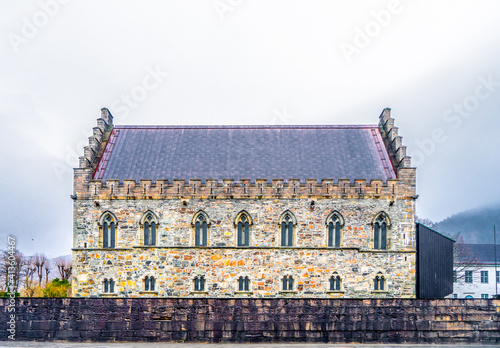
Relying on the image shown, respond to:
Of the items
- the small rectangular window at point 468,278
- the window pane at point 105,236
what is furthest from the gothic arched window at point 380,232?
the small rectangular window at point 468,278

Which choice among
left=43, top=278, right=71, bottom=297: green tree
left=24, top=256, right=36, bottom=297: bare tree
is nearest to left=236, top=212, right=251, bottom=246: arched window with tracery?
left=43, top=278, right=71, bottom=297: green tree

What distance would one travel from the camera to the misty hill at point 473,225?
147 metres

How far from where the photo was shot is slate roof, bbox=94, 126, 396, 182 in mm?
29312

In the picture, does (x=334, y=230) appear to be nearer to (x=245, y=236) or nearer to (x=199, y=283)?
(x=245, y=236)

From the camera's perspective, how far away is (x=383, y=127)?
106ft

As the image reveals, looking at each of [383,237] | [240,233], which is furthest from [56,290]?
[383,237]

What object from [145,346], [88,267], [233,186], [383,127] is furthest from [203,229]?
[383,127]

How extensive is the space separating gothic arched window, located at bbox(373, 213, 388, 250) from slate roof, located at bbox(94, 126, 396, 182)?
3.00 meters

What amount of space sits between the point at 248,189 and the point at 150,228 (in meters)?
A: 6.92

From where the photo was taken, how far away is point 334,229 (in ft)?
89.9

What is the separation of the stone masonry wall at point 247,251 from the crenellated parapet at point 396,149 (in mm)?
1678

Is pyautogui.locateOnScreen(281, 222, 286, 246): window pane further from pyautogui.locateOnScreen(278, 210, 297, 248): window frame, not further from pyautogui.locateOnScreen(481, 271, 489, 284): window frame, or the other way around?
pyautogui.locateOnScreen(481, 271, 489, 284): window frame

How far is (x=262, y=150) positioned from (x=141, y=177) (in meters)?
8.92

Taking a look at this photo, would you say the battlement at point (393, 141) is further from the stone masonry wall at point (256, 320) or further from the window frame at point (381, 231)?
the stone masonry wall at point (256, 320)
